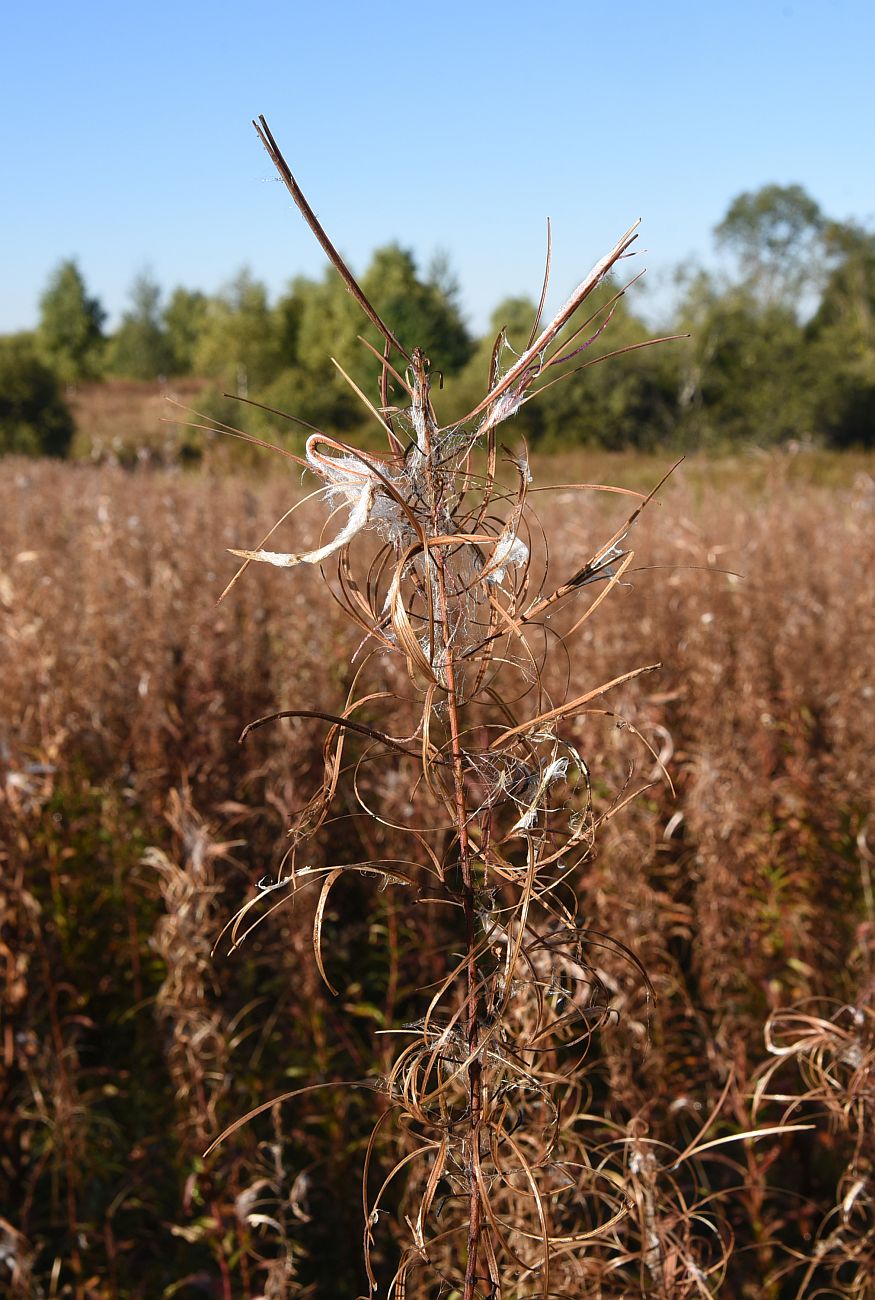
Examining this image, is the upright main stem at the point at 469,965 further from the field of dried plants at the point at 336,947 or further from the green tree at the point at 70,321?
the green tree at the point at 70,321

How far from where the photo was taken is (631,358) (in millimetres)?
19719

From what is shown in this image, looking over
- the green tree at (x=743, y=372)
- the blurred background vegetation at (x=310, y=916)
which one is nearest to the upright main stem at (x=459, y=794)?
the blurred background vegetation at (x=310, y=916)

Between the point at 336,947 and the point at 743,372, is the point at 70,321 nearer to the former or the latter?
the point at 743,372

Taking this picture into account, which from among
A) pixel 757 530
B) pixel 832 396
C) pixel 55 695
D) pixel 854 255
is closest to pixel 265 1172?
pixel 55 695

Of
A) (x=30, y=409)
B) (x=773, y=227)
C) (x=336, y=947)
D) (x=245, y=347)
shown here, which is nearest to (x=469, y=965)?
(x=336, y=947)

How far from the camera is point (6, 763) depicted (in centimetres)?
253

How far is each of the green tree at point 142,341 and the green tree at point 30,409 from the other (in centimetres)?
2235

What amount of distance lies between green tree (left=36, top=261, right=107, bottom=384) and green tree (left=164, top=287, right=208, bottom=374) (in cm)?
340

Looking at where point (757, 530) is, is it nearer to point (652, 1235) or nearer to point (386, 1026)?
point (386, 1026)

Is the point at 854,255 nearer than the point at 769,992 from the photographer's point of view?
No

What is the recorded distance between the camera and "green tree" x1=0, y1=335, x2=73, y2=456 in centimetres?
1823

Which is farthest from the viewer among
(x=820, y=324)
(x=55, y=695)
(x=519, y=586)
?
(x=820, y=324)

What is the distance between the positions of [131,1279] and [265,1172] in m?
0.45

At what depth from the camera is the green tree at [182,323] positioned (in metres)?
43.8
